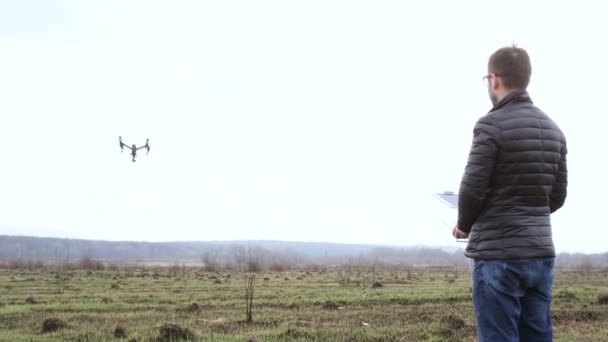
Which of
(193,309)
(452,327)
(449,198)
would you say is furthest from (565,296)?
(449,198)

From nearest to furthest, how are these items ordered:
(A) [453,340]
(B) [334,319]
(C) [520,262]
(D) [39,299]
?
(C) [520,262], (A) [453,340], (B) [334,319], (D) [39,299]

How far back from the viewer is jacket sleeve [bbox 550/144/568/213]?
3631 millimetres

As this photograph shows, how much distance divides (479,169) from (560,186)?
0.71m

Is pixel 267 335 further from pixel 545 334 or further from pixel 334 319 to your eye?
pixel 545 334

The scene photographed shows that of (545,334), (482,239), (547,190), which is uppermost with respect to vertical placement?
(547,190)

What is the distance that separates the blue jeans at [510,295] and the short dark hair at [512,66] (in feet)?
3.32

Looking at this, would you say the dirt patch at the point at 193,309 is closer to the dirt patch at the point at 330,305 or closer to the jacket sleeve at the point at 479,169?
the dirt patch at the point at 330,305

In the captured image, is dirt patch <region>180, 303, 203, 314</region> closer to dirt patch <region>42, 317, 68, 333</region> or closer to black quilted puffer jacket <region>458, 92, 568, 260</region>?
dirt patch <region>42, 317, 68, 333</region>

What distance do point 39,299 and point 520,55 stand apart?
1934 cm

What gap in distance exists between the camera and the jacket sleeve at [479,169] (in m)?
3.27

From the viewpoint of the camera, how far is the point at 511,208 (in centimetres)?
329

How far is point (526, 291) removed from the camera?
11.2 feet

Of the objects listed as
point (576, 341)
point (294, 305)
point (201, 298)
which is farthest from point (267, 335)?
point (201, 298)

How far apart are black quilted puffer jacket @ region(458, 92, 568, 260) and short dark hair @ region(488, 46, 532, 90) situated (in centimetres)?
7
